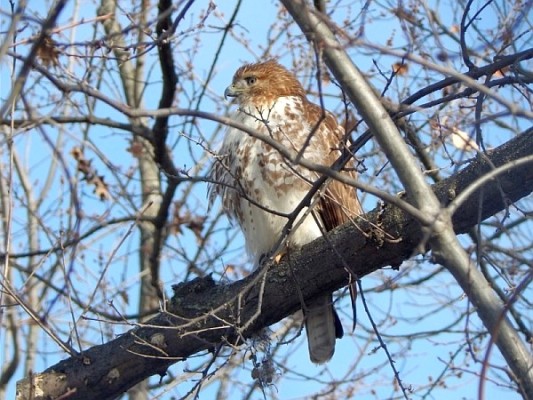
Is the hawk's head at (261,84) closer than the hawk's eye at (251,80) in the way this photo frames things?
Yes

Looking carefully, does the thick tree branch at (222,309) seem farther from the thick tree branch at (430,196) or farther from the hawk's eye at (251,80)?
the hawk's eye at (251,80)

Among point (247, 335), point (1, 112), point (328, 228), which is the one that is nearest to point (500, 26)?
point (328, 228)

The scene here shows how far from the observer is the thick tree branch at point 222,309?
4.21 m

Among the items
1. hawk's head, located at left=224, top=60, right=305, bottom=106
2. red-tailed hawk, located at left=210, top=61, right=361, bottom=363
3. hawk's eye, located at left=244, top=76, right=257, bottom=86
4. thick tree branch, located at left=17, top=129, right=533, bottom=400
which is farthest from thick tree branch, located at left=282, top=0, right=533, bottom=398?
hawk's eye, located at left=244, top=76, right=257, bottom=86

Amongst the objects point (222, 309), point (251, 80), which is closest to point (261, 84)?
point (251, 80)

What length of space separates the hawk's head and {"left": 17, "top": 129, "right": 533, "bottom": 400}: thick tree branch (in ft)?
5.08

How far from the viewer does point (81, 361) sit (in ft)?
15.1

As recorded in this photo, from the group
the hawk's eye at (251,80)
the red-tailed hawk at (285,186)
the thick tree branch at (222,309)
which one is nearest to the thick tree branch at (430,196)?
the thick tree branch at (222,309)

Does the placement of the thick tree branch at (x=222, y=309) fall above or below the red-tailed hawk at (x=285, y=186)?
below

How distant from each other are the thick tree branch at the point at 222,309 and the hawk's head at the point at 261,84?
1.55 m

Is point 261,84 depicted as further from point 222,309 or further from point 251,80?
point 222,309

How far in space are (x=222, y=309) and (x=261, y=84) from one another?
193 cm

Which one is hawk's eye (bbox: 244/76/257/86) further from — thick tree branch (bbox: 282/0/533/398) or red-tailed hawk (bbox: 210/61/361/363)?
thick tree branch (bbox: 282/0/533/398)

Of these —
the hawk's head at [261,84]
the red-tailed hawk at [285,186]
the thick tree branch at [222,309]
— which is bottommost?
the thick tree branch at [222,309]
